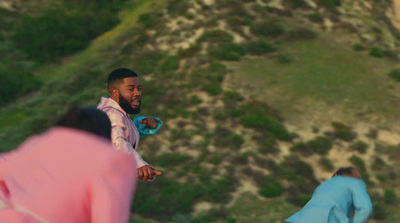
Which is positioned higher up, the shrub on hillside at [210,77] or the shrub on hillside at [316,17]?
the shrub on hillside at [316,17]

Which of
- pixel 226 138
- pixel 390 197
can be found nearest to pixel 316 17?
pixel 226 138

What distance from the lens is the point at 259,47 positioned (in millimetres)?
14312

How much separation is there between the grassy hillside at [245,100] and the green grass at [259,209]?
26 millimetres

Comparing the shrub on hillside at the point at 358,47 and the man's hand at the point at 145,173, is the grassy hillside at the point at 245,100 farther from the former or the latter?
the man's hand at the point at 145,173

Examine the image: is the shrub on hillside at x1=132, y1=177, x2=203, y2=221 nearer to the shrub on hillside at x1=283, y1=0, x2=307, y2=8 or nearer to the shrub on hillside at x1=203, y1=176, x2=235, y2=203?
the shrub on hillside at x1=203, y1=176, x2=235, y2=203

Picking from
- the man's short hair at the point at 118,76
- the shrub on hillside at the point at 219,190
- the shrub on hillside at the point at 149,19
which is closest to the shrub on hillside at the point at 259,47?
the shrub on hillside at the point at 149,19

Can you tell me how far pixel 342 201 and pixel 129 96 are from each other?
205 centimetres

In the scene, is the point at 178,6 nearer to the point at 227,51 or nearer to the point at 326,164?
the point at 227,51

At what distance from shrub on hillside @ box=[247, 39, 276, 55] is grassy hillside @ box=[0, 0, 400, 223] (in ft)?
0.13

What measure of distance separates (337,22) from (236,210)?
7320mm

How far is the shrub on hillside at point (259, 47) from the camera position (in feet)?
46.6

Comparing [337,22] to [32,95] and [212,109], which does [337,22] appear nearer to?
[212,109]

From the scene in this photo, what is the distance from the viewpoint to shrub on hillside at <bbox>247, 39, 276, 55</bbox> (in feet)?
46.6

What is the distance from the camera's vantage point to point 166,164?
35.7 feet
